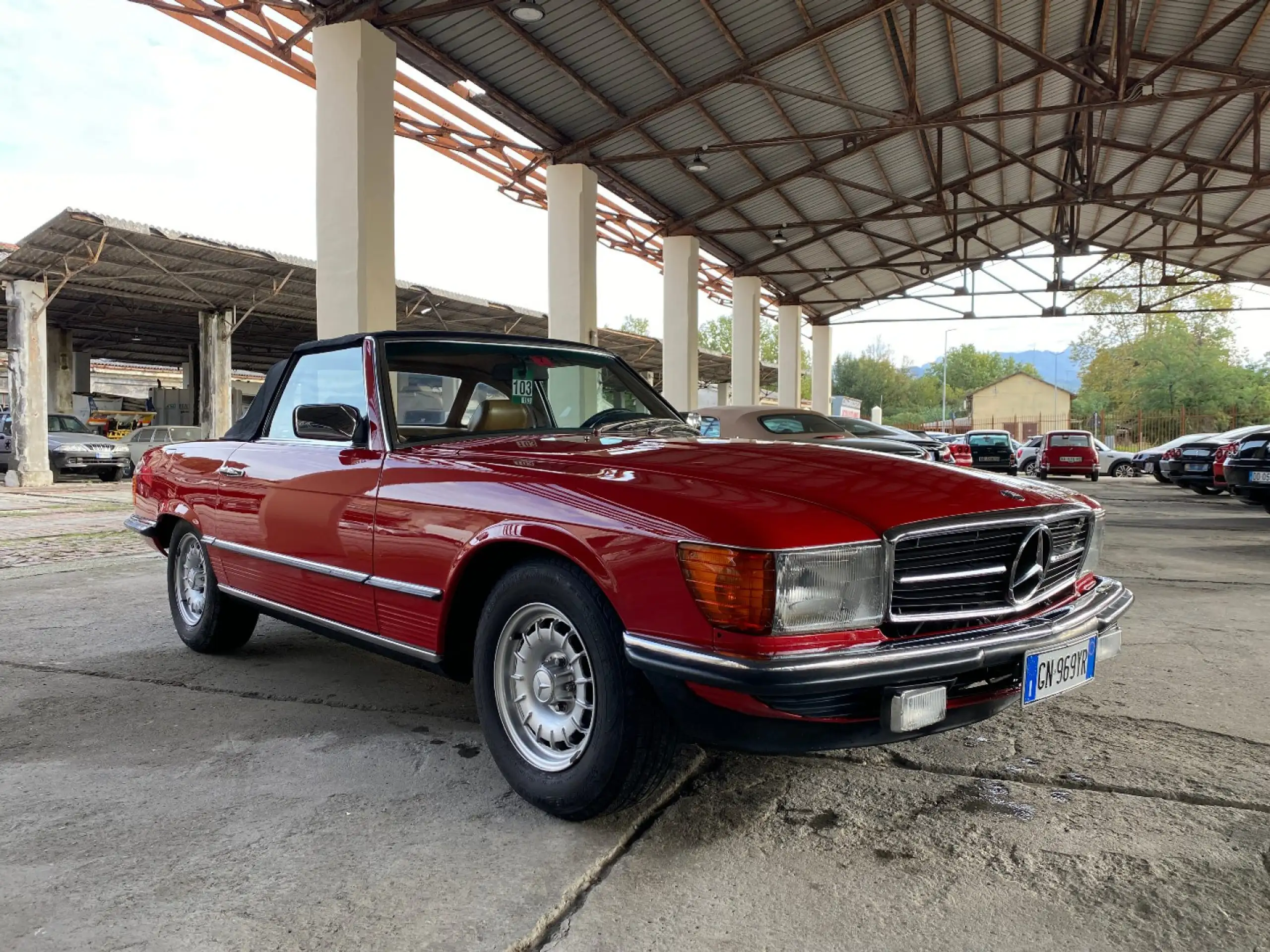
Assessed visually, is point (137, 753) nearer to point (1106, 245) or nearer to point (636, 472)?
point (636, 472)

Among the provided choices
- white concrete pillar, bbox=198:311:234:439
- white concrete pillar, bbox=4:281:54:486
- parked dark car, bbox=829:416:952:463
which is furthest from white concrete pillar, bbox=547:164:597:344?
white concrete pillar, bbox=198:311:234:439

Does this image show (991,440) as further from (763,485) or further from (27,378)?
(763,485)

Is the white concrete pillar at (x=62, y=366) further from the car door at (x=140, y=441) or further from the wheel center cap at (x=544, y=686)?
the wheel center cap at (x=544, y=686)

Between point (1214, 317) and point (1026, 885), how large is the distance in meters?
63.4

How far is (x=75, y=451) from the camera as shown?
62.2 ft

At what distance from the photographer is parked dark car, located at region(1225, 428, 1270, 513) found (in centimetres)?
1091

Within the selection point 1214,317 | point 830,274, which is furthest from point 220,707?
point 1214,317

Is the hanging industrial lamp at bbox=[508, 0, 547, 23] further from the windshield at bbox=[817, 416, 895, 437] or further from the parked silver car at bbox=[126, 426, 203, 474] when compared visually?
the parked silver car at bbox=[126, 426, 203, 474]

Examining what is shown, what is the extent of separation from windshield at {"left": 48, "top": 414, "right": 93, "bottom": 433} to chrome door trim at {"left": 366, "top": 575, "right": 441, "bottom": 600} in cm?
2053

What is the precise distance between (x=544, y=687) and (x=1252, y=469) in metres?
11.6

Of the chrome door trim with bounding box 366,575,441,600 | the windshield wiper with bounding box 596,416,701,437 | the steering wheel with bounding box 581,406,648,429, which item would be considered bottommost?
the chrome door trim with bounding box 366,575,441,600

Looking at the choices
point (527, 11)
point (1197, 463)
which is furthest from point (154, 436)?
point (1197, 463)

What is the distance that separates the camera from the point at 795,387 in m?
27.2

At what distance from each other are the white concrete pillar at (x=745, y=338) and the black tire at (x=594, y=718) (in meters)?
20.9
